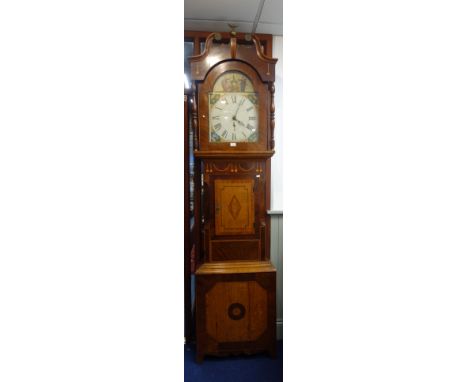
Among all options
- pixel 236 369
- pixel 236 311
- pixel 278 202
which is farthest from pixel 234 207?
pixel 236 369

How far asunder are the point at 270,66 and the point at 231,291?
114 cm

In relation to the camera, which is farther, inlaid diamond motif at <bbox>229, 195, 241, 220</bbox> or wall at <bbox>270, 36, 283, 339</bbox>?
wall at <bbox>270, 36, 283, 339</bbox>

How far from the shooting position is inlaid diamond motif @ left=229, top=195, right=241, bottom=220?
4.92 feet

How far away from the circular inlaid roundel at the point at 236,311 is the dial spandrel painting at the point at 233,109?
830 millimetres

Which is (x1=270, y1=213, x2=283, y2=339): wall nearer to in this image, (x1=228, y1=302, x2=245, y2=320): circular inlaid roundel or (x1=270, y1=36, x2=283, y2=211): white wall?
(x1=270, y1=36, x2=283, y2=211): white wall

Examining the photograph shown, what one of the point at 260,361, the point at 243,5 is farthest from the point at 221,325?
the point at 243,5

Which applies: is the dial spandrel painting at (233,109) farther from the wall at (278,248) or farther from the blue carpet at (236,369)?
the blue carpet at (236,369)

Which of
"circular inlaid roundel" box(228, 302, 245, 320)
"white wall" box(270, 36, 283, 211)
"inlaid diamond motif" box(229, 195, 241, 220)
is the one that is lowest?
"circular inlaid roundel" box(228, 302, 245, 320)

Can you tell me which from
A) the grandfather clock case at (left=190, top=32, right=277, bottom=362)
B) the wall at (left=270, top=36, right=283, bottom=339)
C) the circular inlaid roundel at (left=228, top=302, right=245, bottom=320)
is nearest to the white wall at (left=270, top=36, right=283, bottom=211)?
the wall at (left=270, top=36, right=283, bottom=339)

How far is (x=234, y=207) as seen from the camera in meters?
1.50

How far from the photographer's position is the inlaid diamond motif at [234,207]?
1499mm

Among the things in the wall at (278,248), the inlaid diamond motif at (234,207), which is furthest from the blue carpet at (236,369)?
the inlaid diamond motif at (234,207)

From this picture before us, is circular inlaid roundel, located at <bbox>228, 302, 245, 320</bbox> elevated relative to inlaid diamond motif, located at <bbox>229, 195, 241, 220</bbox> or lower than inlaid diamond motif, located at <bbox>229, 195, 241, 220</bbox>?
lower
